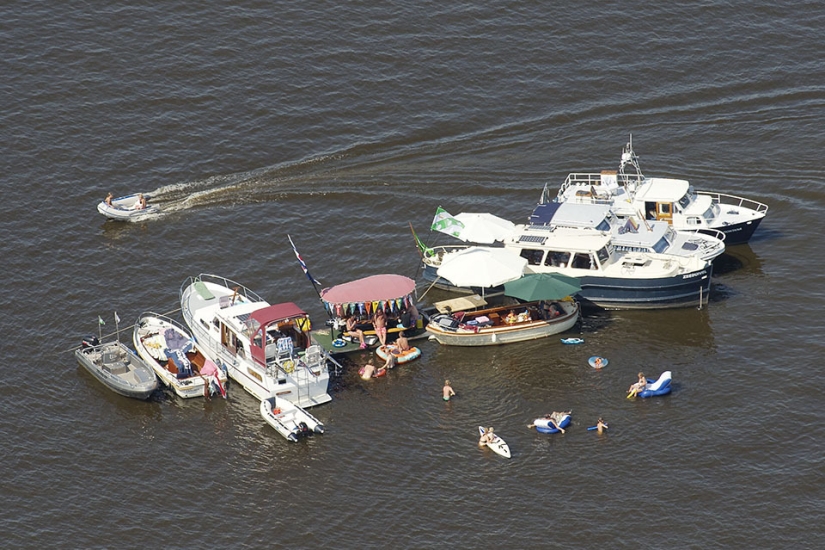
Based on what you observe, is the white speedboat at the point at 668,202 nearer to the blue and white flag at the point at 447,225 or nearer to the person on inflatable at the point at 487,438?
the blue and white flag at the point at 447,225

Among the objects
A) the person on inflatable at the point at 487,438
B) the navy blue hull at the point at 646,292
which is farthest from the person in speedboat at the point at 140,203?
the person on inflatable at the point at 487,438

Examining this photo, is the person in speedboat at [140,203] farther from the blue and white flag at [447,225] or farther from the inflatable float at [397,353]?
the inflatable float at [397,353]

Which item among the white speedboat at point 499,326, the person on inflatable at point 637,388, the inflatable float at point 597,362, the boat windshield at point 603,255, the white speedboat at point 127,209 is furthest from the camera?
the white speedboat at point 127,209

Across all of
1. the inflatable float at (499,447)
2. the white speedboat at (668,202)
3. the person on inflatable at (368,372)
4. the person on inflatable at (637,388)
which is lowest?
the inflatable float at (499,447)

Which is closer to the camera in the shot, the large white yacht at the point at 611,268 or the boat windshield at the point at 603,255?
the large white yacht at the point at 611,268

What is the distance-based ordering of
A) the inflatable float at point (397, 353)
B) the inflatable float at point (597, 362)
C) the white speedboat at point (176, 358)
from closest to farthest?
the white speedboat at point (176, 358)
the inflatable float at point (597, 362)
the inflatable float at point (397, 353)

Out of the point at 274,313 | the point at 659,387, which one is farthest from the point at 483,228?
the point at 659,387

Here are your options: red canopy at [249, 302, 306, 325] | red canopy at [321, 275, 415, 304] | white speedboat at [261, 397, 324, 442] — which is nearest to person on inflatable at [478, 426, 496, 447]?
white speedboat at [261, 397, 324, 442]

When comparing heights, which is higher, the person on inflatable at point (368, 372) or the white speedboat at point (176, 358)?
the white speedboat at point (176, 358)

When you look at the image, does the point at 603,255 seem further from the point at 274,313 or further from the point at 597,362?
the point at 274,313
